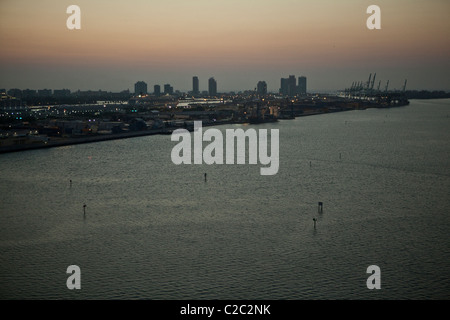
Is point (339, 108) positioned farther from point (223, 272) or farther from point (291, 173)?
point (223, 272)

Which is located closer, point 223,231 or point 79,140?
point 223,231

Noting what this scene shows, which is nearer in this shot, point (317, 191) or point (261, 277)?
point (261, 277)

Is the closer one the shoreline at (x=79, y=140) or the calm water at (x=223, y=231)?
the calm water at (x=223, y=231)

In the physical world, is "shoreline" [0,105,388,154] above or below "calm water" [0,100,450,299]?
above

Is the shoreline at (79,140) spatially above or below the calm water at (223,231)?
above

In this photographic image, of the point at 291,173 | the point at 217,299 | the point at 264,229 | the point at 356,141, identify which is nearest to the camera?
the point at 217,299

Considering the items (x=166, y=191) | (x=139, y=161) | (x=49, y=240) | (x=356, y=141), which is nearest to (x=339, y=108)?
(x=356, y=141)

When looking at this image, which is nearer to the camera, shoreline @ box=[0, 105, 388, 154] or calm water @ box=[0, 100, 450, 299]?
calm water @ box=[0, 100, 450, 299]

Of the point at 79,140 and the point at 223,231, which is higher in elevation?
the point at 79,140
